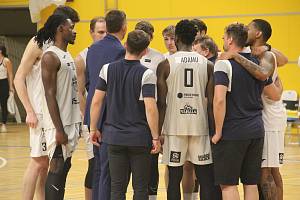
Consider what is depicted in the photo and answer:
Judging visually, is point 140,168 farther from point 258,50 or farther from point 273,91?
point 258,50

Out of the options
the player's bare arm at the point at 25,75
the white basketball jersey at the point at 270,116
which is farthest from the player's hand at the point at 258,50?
the player's bare arm at the point at 25,75

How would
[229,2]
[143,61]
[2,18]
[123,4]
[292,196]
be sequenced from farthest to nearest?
[2,18]
[123,4]
[229,2]
[292,196]
[143,61]

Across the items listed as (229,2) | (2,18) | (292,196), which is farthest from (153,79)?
(2,18)

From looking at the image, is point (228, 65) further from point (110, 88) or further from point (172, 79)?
point (110, 88)

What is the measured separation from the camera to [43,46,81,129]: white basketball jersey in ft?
21.5

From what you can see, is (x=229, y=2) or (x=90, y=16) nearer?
(x=229, y=2)

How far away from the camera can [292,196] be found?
29.0ft

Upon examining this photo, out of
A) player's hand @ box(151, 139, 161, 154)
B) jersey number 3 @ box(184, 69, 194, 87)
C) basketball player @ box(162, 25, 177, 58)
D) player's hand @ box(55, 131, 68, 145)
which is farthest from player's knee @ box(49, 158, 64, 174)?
basketball player @ box(162, 25, 177, 58)

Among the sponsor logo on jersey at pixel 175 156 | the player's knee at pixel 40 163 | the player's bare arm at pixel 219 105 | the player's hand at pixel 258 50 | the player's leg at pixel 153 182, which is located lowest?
the player's leg at pixel 153 182

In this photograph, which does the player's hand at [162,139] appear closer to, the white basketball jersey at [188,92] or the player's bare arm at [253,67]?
the white basketball jersey at [188,92]

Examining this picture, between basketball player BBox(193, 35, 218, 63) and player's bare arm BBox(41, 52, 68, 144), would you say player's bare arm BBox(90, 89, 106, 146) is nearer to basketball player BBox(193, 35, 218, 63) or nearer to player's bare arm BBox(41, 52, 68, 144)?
player's bare arm BBox(41, 52, 68, 144)

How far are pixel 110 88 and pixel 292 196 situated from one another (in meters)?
3.52

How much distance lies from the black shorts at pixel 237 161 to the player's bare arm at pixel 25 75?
5.48ft

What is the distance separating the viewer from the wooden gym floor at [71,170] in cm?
902
